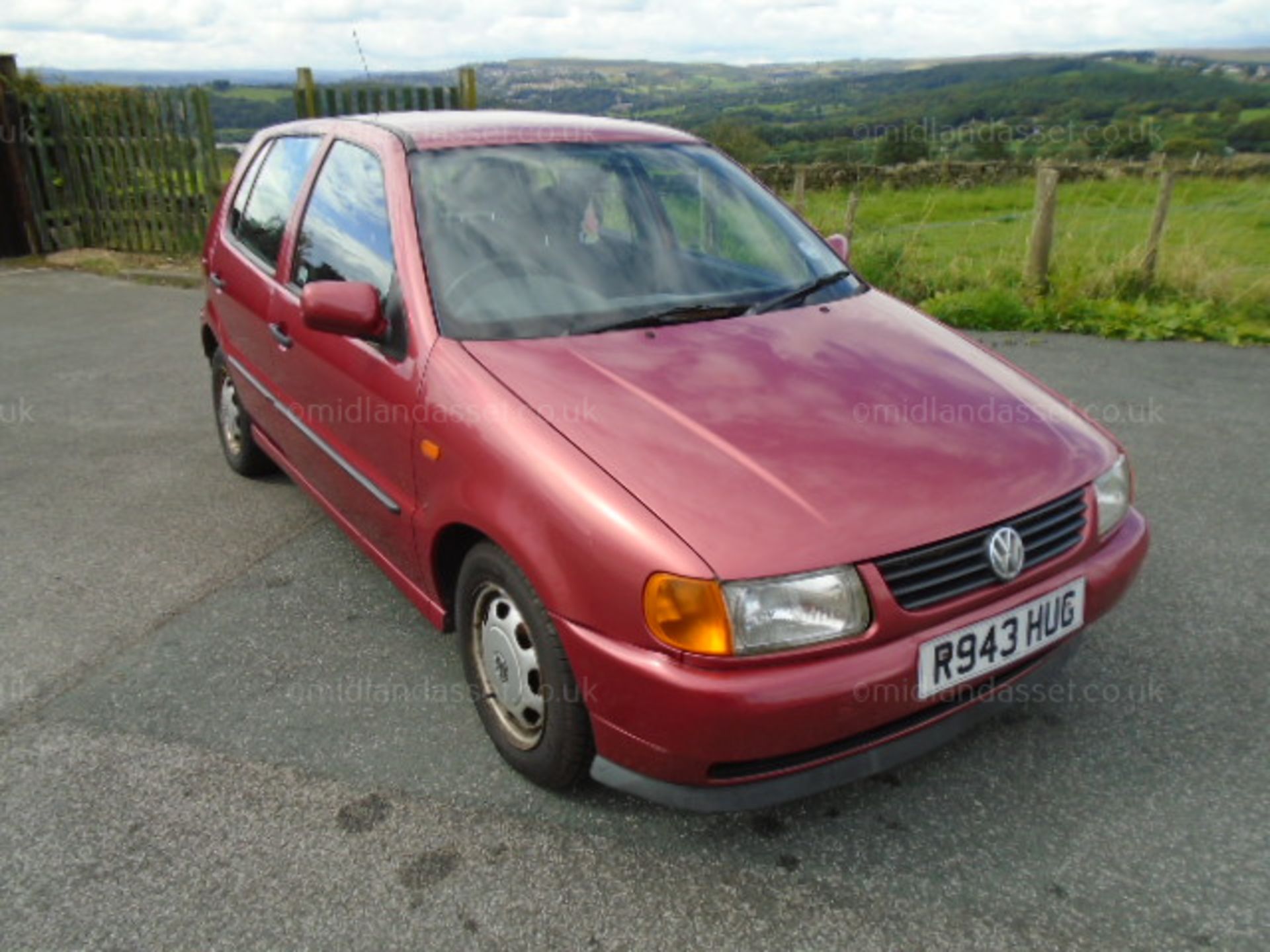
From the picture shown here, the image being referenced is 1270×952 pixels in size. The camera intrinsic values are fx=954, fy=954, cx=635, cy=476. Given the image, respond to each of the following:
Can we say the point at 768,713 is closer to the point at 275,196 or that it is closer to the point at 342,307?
the point at 342,307

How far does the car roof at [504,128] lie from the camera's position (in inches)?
121

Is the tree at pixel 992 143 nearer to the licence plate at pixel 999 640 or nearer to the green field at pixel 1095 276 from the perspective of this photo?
the green field at pixel 1095 276

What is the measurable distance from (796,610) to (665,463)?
43cm

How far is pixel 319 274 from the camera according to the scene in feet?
10.5

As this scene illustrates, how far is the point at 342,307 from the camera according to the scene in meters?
2.59

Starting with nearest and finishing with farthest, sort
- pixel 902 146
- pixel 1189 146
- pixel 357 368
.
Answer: pixel 357 368 < pixel 902 146 < pixel 1189 146

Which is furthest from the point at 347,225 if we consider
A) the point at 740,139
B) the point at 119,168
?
the point at 740,139

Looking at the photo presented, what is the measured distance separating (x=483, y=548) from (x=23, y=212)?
1176 cm

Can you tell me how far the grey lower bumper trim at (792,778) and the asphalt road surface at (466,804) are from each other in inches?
9.5

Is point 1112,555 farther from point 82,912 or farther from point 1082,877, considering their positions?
point 82,912

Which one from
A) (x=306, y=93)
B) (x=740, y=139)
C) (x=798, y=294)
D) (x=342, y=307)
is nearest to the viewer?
(x=342, y=307)

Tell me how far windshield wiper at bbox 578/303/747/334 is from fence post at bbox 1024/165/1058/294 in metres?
6.01

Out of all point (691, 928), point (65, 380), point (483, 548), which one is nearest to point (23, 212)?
point (65, 380)

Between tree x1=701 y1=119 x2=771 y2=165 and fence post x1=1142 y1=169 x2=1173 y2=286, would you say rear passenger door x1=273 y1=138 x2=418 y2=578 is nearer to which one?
fence post x1=1142 y1=169 x2=1173 y2=286
